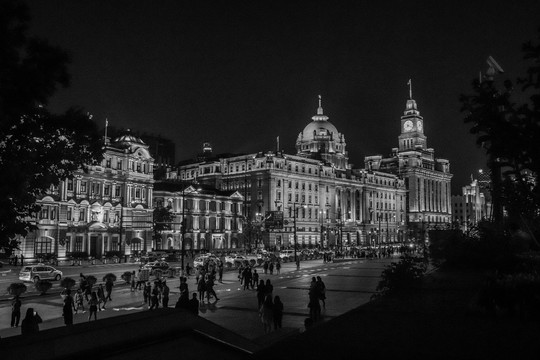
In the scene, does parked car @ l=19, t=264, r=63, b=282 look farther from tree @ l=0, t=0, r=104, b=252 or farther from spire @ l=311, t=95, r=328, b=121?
spire @ l=311, t=95, r=328, b=121

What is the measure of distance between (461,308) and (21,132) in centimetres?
1347

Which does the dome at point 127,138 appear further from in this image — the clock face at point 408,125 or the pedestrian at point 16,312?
the clock face at point 408,125

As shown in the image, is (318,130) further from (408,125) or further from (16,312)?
(16,312)

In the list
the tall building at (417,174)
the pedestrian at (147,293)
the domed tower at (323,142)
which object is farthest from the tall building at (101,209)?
the tall building at (417,174)

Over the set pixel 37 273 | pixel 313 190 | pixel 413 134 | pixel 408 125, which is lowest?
A: pixel 37 273

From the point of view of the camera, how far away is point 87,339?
9703mm

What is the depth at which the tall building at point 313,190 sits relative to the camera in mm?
121875

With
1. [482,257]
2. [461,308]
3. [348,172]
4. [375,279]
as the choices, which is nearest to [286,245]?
[348,172]

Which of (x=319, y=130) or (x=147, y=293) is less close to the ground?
(x=319, y=130)

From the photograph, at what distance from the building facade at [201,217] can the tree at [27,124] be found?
79380 mm

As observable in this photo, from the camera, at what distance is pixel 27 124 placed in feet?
38.6

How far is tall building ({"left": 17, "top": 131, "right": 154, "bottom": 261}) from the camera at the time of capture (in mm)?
70688

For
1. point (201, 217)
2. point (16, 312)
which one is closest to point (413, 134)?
point (201, 217)

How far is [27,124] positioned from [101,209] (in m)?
70.5
